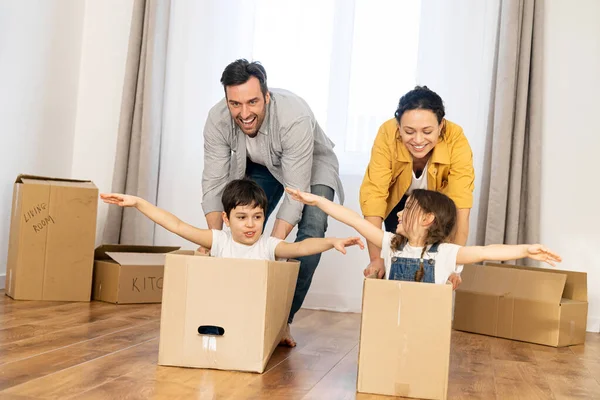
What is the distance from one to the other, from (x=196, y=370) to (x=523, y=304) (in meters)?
1.69

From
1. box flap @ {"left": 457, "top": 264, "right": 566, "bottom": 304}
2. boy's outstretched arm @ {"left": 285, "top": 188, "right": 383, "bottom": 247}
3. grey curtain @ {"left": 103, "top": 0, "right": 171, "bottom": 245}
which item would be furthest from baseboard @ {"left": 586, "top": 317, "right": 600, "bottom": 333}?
grey curtain @ {"left": 103, "top": 0, "right": 171, "bottom": 245}

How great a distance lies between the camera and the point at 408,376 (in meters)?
1.88

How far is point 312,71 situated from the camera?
3906 millimetres

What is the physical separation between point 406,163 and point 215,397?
Answer: 3.79 ft

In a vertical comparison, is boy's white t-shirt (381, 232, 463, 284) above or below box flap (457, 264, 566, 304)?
above

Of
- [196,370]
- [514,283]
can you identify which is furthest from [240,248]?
[514,283]

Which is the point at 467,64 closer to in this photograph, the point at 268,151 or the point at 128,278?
the point at 268,151

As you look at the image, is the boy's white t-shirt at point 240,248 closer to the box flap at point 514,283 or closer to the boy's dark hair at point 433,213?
the boy's dark hair at point 433,213

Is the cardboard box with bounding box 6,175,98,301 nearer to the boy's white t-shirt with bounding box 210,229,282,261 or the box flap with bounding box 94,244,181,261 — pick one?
the box flap with bounding box 94,244,181,261

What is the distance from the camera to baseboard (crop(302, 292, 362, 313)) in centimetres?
381

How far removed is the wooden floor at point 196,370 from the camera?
5.69ft

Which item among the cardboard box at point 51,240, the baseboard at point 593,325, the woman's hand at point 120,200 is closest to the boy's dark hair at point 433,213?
the woman's hand at point 120,200

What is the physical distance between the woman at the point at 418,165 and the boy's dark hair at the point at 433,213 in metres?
0.23

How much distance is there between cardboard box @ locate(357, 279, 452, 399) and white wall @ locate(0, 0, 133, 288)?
90.4 inches
